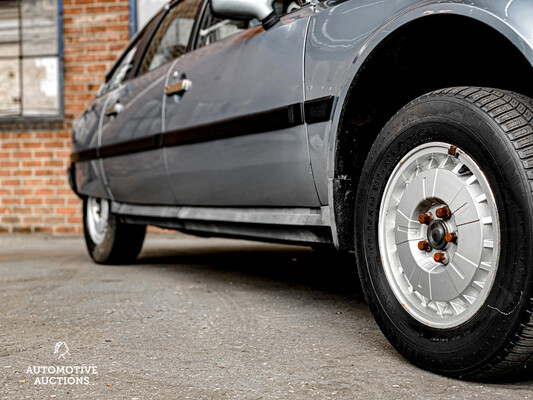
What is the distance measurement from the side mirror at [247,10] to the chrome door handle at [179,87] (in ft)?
2.16

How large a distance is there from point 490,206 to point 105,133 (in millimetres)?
3054

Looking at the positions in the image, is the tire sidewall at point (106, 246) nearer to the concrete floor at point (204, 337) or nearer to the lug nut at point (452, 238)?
the concrete floor at point (204, 337)

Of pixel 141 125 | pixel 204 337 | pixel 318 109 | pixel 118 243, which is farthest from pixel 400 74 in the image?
pixel 118 243

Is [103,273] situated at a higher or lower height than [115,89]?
lower

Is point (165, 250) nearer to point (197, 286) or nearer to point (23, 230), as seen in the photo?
point (197, 286)

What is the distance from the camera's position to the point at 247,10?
8.63 ft

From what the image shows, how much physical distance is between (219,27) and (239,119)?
75cm

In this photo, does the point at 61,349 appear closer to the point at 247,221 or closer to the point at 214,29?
the point at 247,221

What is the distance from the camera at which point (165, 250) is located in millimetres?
5734


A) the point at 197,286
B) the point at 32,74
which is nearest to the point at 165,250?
the point at 197,286

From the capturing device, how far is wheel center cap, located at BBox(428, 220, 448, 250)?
190 cm

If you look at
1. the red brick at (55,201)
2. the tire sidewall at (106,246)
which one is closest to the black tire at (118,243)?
the tire sidewall at (106,246)

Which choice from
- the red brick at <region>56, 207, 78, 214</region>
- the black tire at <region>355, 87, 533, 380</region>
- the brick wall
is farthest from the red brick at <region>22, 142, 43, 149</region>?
the black tire at <region>355, 87, 533, 380</region>

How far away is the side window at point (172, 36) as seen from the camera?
367 centimetres
